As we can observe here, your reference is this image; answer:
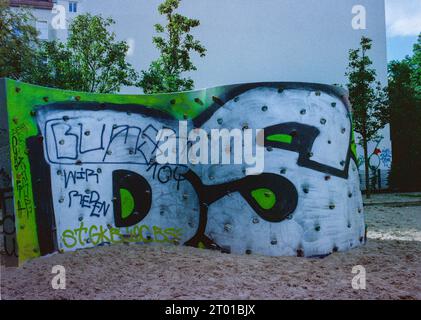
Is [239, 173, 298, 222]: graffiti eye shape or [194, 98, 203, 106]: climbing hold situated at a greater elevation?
[194, 98, 203, 106]: climbing hold

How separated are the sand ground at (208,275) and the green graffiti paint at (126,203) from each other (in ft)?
2.15

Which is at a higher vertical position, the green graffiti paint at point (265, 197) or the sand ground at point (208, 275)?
the green graffiti paint at point (265, 197)

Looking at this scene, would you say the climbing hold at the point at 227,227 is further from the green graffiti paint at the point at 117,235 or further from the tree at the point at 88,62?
the tree at the point at 88,62

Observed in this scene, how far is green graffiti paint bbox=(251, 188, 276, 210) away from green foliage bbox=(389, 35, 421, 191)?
956 inches

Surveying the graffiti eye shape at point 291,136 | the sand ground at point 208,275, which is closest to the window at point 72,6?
the sand ground at point 208,275

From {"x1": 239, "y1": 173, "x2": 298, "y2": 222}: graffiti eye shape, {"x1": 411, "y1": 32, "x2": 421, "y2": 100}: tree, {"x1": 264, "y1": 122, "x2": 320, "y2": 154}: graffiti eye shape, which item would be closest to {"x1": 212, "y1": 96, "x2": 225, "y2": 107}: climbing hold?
{"x1": 264, "y1": 122, "x2": 320, "y2": 154}: graffiti eye shape

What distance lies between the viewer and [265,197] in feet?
23.3

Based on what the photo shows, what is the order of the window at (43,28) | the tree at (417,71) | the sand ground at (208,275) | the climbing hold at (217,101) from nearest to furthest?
1. the sand ground at (208,275)
2. the climbing hold at (217,101)
3. the tree at (417,71)
4. the window at (43,28)

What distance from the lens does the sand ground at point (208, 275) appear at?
17.0 feet

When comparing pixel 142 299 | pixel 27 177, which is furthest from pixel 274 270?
pixel 27 177

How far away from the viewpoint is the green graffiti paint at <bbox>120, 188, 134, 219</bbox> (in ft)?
25.6

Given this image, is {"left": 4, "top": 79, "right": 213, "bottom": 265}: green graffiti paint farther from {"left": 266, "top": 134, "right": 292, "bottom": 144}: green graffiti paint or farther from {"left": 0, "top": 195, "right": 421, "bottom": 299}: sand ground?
{"left": 266, "top": 134, "right": 292, "bottom": 144}: green graffiti paint

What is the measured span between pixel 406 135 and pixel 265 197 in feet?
92.8

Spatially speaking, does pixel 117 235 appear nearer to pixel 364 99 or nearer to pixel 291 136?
pixel 291 136
